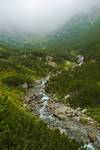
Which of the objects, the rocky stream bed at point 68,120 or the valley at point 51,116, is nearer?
the valley at point 51,116

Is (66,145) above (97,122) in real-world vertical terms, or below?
above

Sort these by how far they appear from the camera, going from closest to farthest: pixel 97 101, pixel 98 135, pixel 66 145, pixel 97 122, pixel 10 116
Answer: pixel 66 145, pixel 10 116, pixel 98 135, pixel 97 122, pixel 97 101

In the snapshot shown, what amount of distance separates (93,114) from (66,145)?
49.8ft

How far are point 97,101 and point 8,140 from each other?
2279 cm

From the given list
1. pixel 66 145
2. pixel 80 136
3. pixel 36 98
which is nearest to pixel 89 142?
pixel 80 136

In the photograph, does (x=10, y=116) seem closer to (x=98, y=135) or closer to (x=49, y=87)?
(x=98, y=135)

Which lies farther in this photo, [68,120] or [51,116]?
[51,116]

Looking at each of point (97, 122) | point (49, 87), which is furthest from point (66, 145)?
point (49, 87)

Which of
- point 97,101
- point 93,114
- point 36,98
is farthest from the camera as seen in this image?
point 36,98

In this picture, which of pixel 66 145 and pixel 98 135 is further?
pixel 98 135

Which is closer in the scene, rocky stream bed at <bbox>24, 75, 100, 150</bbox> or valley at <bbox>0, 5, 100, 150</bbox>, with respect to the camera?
valley at <bbox>0, 5, 100, 150</bbox>

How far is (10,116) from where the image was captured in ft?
71.9

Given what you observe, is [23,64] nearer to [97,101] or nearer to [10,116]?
[97,101]

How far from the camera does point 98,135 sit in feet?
90.3
